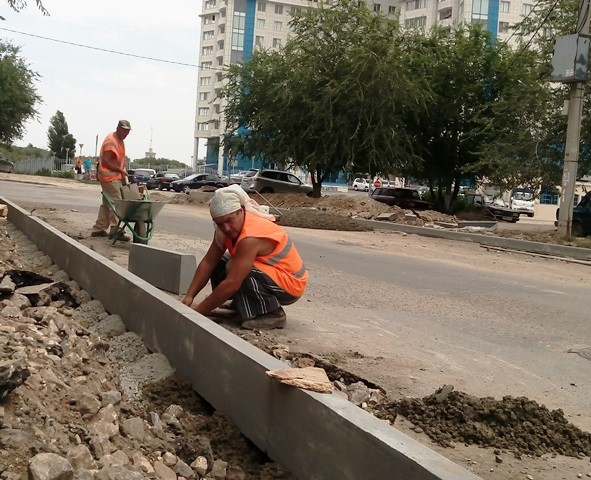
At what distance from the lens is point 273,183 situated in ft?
129

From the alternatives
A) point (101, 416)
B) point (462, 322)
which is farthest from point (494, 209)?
point (101, 416)

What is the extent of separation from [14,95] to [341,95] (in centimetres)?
2966

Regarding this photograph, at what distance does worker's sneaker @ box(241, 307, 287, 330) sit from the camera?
662 cm

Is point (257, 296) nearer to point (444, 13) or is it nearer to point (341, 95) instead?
point (341, 95)

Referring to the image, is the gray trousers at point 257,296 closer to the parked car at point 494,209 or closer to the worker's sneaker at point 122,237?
the worker's sneaker at point 122,237

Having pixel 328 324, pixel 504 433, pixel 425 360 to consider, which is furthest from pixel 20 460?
pixel 328 324

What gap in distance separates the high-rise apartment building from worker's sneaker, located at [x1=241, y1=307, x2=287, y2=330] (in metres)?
78.9

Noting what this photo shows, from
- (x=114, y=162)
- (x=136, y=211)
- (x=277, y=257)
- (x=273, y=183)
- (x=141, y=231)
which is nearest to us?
(x=277, y=257)

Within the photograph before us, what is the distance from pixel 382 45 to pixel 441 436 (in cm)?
2926

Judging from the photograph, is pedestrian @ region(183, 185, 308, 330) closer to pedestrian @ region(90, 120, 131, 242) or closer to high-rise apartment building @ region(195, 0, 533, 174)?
pedestrian @ region(90, 120, 131, 242)

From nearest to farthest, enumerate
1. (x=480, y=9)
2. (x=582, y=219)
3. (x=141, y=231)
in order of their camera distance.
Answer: (x=141, y=231) < (x=582, y=219) < (x=480, y=9)

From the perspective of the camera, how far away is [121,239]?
43.0 ft

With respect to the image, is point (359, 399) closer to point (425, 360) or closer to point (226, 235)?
point (425, 360)

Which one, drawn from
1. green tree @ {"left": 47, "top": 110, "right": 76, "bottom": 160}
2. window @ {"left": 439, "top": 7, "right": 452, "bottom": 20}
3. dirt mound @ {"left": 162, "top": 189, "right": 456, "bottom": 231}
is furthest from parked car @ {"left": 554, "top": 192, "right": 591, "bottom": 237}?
green tree @ {"left": 47, "top": 110, "right": 76, "bottom": 160}
